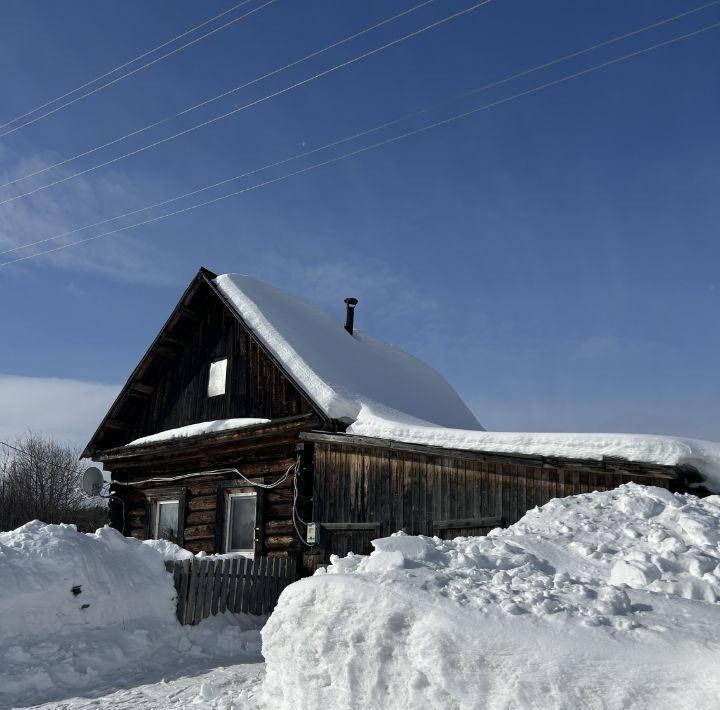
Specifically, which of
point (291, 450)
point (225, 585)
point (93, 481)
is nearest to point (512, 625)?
point (225, 585)

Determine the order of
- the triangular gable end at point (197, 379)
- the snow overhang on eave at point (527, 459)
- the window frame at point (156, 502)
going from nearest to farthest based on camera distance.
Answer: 1. the snow overhang on eave at point (527, 459)
2. the triangular gable end at point (197, 379)
3. the window frame at point (156, 502)

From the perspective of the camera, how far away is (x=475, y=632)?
13.3 ft

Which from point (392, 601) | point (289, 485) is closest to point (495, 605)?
point (392, 601)

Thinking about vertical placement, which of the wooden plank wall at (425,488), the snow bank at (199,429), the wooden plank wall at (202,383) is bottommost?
the wooden plank wall at (425,488)

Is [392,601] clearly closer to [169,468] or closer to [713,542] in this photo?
[713,542]

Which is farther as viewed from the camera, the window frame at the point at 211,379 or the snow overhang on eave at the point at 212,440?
the window frame at the point at 211,379

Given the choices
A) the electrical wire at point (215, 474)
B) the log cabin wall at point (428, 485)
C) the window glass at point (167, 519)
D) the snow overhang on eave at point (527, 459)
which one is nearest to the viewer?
the snow overhang on eave at point (527, 459)

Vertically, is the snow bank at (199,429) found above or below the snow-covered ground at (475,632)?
above

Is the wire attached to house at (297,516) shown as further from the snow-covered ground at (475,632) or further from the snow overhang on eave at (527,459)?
the snow-covered ground at (475,632)

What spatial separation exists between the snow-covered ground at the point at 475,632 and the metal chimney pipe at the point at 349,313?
10.0m

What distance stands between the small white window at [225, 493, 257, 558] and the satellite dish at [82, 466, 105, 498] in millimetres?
4726

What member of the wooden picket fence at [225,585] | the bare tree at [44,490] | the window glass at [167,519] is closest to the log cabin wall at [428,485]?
the wooden picket fence at [225,585]

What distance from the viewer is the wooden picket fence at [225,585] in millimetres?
9805

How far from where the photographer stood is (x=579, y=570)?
5.38 m
